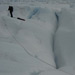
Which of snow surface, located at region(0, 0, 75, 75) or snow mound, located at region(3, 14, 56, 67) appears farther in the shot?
snow mound, located at region(3, 14, 56, 67)

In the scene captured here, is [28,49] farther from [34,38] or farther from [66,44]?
[66,44]

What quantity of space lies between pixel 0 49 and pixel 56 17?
1.56m

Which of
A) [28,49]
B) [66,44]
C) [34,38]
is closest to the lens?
[28,49]

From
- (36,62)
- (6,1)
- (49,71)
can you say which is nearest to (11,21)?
(36,62)

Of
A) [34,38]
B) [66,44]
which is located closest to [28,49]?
Result: [34,38]

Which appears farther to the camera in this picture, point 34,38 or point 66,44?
point 34,38

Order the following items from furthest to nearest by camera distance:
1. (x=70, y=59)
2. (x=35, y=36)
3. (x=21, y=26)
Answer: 1. (x=21, y=26)
2. (x=35, y=36)
3. (x=70, y=59)

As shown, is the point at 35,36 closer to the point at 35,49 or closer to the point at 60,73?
the point at 35,49

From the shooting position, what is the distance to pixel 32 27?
1.96 meters

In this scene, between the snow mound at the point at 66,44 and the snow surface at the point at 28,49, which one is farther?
the snow mound at the point at 66,44

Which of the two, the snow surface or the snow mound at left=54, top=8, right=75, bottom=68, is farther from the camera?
the snow mound at left=54, top=8, right=75, bottom=68

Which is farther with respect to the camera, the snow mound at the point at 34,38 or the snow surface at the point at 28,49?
the snow mound at the point at 34,38

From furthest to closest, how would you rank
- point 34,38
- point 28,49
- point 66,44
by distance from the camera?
point 34,38, point 66,44, point 28,49

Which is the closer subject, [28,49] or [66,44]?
[28,49]
